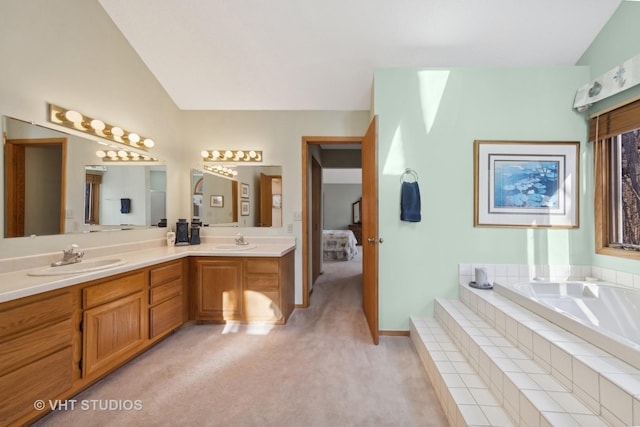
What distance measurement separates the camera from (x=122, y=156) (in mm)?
2451

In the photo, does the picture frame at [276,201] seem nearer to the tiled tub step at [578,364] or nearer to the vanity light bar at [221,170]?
the vanity light bar at [221,170]

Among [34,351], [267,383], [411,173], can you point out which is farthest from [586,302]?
[34,351]

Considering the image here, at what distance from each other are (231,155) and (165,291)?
5.60 feet

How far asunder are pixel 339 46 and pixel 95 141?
7.74 ft

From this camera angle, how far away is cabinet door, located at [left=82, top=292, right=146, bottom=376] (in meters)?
1.62

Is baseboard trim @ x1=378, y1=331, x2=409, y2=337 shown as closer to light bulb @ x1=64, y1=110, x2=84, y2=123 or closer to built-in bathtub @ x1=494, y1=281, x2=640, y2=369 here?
built-in bathtub @ x1=494, y1=281, x2=640, y2=369

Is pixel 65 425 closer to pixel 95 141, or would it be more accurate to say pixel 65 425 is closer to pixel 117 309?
pixel 117 309

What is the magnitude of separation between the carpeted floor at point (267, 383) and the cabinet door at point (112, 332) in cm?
17

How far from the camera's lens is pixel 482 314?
79.4 inches

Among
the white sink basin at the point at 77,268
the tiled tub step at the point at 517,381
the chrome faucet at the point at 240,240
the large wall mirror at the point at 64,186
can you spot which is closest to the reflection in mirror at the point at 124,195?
the large wall mirror at the point at 64,186

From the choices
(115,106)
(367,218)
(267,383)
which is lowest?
(267,383)

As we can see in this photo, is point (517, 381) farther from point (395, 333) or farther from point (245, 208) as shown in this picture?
point (245, 208)

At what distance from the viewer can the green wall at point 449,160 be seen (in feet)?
7.70

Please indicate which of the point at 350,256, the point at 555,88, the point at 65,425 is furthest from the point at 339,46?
the point at 350,256
